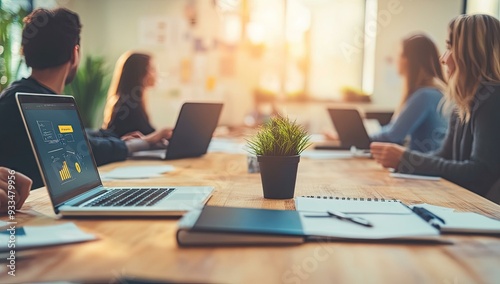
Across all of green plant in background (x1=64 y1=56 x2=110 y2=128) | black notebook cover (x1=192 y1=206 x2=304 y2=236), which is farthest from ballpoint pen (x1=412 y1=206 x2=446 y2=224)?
green plant in background (x1=64 y1=56 x2=110 y2=128)

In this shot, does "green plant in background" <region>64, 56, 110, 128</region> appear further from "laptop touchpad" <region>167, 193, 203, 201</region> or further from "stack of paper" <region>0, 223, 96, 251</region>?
"stack of paper" <region>0, 223, 96, 251</region>

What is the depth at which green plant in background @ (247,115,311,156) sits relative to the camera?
3.96 feet

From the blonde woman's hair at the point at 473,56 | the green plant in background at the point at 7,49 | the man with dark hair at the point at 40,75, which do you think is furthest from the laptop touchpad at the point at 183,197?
the green plant in background at the point at 7,49

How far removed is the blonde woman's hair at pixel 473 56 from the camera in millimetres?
1845

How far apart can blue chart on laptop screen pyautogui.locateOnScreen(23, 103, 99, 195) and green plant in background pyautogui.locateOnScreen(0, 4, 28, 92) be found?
2400 millimetres

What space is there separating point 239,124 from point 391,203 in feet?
12.5

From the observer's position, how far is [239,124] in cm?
492

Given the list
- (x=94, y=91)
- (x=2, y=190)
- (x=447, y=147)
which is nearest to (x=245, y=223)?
(x=2, y=190)

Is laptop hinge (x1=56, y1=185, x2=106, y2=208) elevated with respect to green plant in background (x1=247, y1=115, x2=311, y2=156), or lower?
lower

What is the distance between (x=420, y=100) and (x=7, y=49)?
104 inches

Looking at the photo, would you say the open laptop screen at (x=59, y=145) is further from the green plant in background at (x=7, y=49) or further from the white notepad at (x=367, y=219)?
the green plant in background at (x=7, y=49)

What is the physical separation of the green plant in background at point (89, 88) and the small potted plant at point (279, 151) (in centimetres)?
365

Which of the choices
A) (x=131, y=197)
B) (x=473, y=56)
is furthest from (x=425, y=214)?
(x=473, y=56)

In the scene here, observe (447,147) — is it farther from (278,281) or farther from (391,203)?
(278,281)
